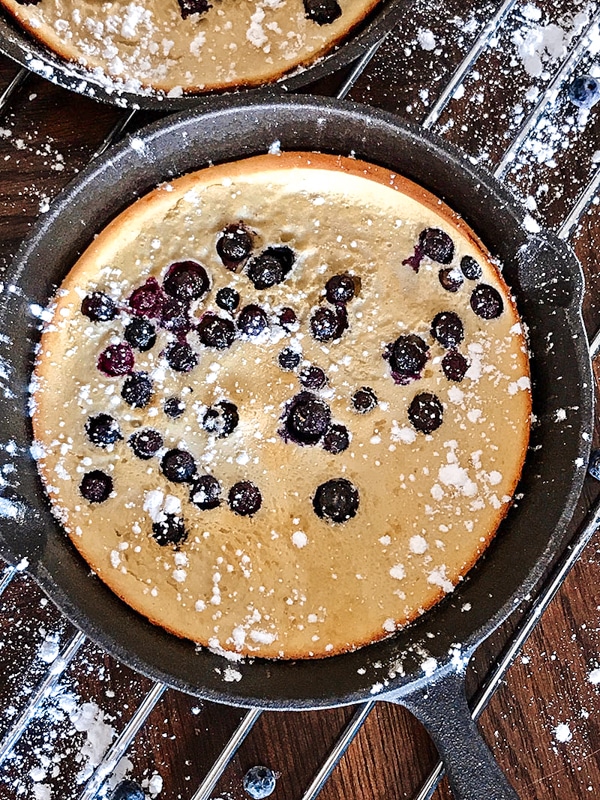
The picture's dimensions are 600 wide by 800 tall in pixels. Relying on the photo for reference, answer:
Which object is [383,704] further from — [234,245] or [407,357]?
[234,245]

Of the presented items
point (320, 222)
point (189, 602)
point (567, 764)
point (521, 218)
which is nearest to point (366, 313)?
point (320, 222)

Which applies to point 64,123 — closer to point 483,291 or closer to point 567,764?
point 483,291

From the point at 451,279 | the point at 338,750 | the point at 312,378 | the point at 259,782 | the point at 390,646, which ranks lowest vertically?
the point at 259,782

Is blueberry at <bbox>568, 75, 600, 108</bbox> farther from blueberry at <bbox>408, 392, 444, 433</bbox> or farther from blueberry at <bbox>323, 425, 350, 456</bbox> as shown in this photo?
blueberry at <bbox>323, 425, 350, 456</bbox>

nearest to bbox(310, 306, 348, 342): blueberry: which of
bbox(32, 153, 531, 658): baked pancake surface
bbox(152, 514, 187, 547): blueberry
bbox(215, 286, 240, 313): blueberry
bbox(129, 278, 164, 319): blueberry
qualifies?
bbox(32, 153, 531, 658): baked pancake surface

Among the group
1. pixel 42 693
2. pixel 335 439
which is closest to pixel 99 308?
pixel 335 439

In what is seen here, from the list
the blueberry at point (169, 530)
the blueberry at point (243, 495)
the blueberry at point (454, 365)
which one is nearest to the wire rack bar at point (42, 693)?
the blueberry at point (169, 530)

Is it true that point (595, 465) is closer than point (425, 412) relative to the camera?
No
